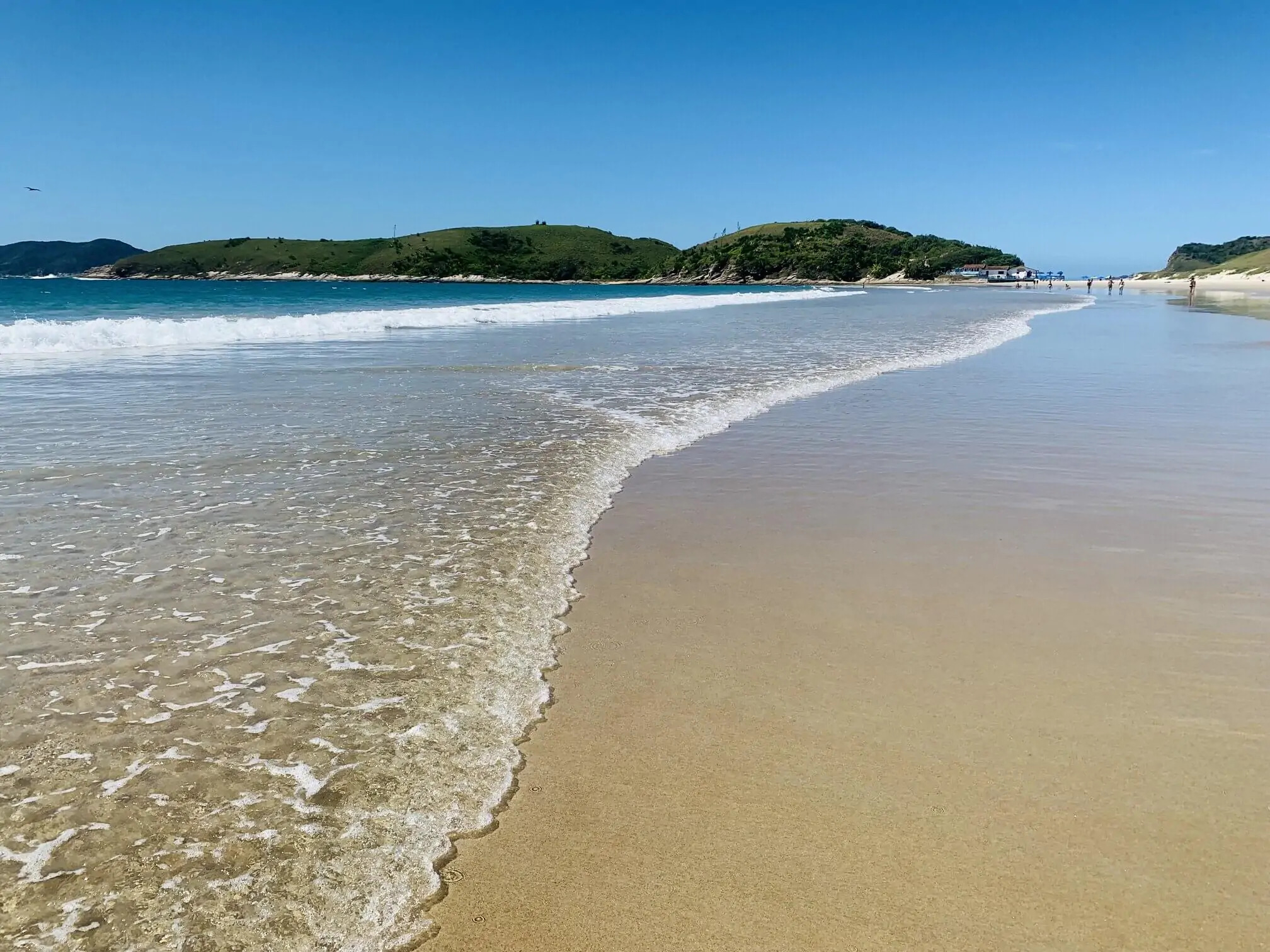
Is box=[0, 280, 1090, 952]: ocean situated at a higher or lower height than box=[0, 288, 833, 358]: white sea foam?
lower

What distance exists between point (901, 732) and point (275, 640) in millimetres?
3123

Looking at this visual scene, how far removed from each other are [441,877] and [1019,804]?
2.07m

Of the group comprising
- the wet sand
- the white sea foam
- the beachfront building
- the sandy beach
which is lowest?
the wet sand

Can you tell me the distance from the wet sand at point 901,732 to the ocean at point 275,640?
0.36 m

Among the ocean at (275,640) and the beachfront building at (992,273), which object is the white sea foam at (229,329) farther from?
the beachfront building at (992,273)

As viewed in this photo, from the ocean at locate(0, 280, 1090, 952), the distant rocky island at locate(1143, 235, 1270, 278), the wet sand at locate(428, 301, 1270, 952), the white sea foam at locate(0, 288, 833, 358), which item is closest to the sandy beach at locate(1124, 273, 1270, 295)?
the distant rocky island at locate(1143, 235, 1270, 278)

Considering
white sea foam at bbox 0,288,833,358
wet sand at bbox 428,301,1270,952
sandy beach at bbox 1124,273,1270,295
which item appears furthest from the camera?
sandy beach at bbox 1124,273,1270,295

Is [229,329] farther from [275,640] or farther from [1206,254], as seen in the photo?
[1206,254]

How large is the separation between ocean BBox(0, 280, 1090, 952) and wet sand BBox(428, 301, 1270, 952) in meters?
0.36

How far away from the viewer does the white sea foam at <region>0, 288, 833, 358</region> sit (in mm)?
24453

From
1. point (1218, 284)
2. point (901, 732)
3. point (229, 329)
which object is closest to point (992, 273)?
point (1218, 284)

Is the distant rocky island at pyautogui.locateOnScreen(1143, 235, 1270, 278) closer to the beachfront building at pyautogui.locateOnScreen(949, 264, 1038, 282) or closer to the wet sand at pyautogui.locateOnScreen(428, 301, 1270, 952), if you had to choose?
the beachfront building at pyautogui.locateOnScreen(949, 264, 1038, 282)

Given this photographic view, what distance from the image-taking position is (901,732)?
364 centimetres

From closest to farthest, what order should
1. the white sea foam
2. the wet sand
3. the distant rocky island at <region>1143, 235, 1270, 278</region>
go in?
the wet sand < the white sea foam < the distant rocky island at <region>1143, 235, 1270, 278</region>
